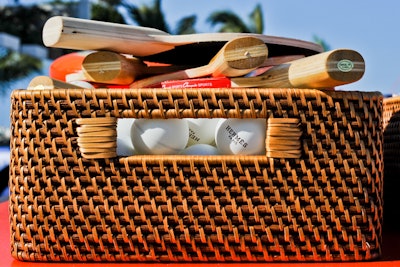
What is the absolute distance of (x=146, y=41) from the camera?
36.4 inches

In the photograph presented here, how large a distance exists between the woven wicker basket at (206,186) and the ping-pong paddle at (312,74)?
1.2 inches

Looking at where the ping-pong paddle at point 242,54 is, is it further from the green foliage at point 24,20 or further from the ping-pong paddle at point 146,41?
the green foliage at point 24,20

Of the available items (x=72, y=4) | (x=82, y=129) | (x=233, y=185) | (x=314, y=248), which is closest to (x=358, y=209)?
(x=314, y=248)

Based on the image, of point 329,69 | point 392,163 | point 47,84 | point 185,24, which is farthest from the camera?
point 185,24

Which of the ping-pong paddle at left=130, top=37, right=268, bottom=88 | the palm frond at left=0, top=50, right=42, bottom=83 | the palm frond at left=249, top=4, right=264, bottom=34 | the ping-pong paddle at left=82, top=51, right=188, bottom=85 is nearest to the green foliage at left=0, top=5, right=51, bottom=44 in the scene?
the palm frond at left=0, top=50, right=42, bottom=83

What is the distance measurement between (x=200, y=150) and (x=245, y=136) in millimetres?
100

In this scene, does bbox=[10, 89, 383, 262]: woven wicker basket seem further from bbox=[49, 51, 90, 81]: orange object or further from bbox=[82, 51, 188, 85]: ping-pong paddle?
bbox=[49, 51, 90, 81]: orange object

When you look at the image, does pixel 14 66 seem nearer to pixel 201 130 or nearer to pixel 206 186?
pixel 201 130

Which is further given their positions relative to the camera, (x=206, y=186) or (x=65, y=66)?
(x=65, y=66)

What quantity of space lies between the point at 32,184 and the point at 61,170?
5cm

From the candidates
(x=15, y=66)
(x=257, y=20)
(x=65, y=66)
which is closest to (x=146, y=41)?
(x=65, y=66)

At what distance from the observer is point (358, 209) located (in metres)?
0.82

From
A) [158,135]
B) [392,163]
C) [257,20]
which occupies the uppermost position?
[158,135]

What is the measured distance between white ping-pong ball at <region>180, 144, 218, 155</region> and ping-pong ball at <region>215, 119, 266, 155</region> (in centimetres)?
6
